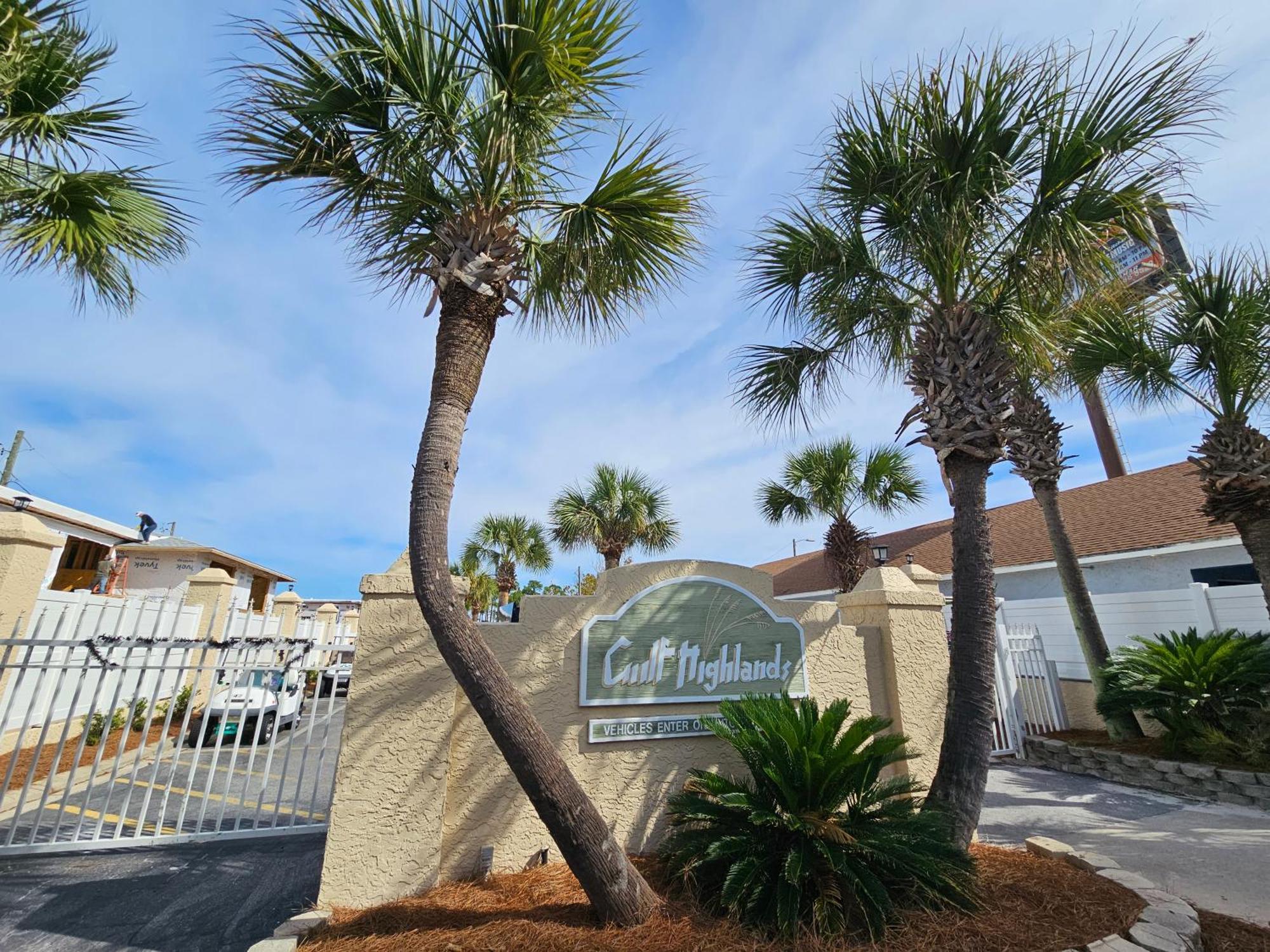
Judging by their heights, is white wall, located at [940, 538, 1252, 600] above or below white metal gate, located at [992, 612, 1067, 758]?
above

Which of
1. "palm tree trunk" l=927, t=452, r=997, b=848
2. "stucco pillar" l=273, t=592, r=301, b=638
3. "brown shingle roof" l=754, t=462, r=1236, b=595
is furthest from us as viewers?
"stucco pillar" l=273, t=592, r=301, b=638

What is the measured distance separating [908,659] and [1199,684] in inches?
189

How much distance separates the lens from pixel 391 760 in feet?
12.6

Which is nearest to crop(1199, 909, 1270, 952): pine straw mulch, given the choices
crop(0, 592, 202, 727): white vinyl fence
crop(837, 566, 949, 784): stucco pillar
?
crop(837, 566, 949, 784): stucco pillar

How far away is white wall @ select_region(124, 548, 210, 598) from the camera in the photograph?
19.7m

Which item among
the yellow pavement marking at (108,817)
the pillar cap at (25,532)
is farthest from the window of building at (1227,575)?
the pillar cap at (25,532)

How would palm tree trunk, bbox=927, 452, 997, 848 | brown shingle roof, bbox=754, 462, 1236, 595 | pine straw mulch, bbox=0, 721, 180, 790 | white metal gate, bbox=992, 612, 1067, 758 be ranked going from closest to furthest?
palm tree trunk, bbox=927, 452, 997, 848 → pine straw mulch, bbox=0, 721, 180, 790 → white metal gate, bbox=992, 612, 1067, 758 → brown shingle roof, bbox=754, 462, 1236, 595

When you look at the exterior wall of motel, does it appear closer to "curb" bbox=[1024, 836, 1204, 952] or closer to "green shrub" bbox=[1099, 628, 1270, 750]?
"curb" bbox=[1024, 836, 1204, 952]

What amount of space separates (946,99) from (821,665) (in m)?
4.90

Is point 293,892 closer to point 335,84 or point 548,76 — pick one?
point 335,84

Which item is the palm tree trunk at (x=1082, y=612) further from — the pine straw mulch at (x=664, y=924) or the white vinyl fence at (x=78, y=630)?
the white vinyl fence at (x=78, y=630)

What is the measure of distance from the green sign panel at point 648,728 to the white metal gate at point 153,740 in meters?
1.87

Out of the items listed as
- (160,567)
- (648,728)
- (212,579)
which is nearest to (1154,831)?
(648,728)

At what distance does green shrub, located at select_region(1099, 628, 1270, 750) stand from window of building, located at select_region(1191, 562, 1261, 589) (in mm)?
3941
